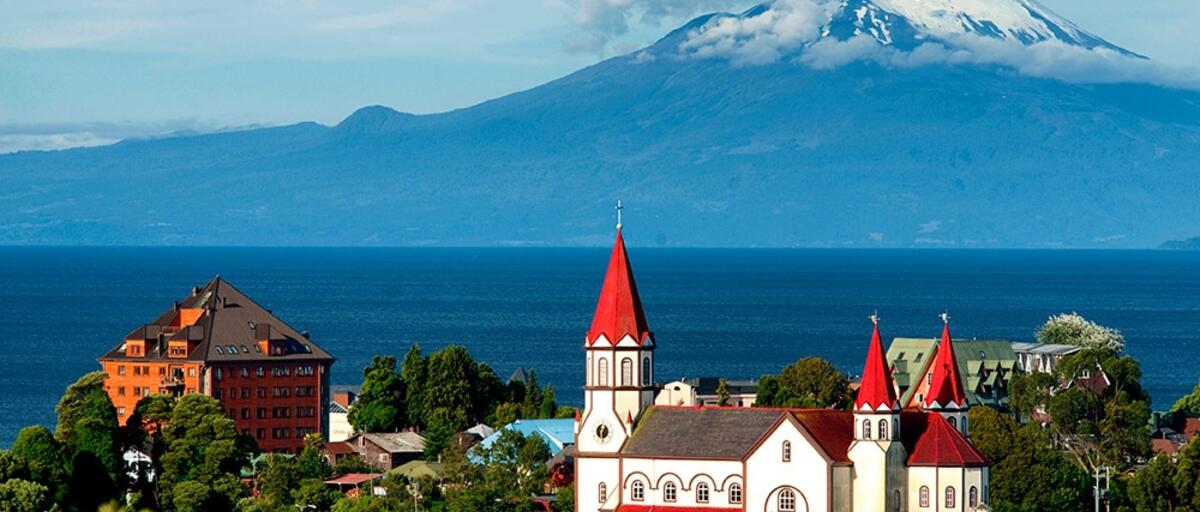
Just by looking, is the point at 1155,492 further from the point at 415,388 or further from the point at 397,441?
the point at 415,388

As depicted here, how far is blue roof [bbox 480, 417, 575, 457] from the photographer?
92625mm

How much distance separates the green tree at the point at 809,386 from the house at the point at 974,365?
2.51 m

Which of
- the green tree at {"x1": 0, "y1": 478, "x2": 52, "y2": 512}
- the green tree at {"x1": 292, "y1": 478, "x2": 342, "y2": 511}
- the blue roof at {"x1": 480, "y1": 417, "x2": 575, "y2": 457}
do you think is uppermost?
the blue roof at {"x1": 480, "y1": 417, "x2": 575, "y2": 457}

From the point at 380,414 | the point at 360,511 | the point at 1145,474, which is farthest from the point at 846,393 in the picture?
the point at 360,511

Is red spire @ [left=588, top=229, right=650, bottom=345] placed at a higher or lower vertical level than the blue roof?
higher

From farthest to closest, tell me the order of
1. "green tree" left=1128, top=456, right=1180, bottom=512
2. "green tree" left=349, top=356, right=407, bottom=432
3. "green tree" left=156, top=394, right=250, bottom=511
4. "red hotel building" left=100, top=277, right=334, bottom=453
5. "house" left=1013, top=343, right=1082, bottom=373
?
1. "house" left=1013, top=343, right=1082, bottom=373
2. "red hotel building" left=100, top=277, right=334, bottom=453
3. "green tree" left=349, top=356, right=407, bottom=432
4. "green tree" left=156, top=394, right=250, bottom=511
5. "green tree" left=1128, top=456, right=1180, bottom=512

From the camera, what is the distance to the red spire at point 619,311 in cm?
7906

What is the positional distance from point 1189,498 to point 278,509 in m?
29.0

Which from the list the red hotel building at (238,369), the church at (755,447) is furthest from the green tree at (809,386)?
the church at (755,447)

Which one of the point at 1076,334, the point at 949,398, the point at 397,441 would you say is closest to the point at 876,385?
the point at 949,398

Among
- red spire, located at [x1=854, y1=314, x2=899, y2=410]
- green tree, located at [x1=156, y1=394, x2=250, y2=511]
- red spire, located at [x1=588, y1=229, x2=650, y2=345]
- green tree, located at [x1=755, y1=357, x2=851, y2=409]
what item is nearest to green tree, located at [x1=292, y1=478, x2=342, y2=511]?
green tree, located at [x1=156, y1=394, x2=250, y2=511]

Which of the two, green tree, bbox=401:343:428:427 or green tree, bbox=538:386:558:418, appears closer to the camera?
green tree, bbox=538:386:558:418

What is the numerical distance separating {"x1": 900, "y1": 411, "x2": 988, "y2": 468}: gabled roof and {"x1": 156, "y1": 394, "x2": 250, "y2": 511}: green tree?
21.6 meters

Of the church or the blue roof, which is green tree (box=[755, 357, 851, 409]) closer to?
the blue roof
